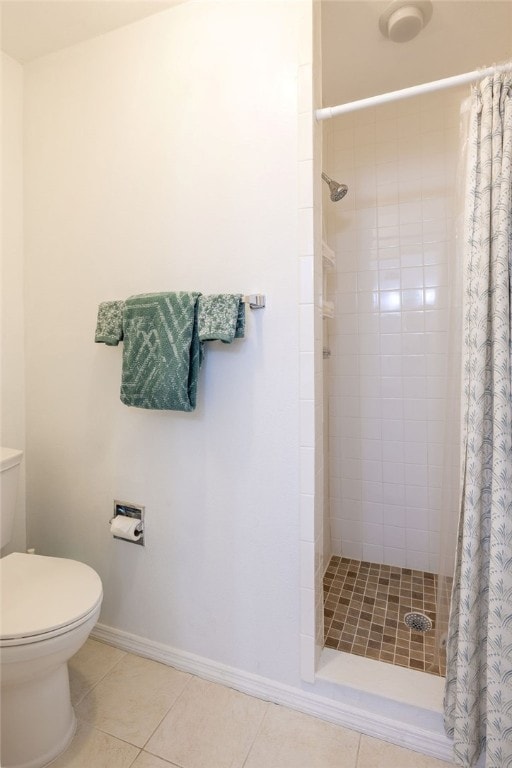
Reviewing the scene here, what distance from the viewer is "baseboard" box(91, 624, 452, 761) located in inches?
44.9

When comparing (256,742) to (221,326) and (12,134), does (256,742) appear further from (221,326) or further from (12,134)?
(12,134)

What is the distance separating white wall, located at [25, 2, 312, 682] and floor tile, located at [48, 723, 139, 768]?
34 cm

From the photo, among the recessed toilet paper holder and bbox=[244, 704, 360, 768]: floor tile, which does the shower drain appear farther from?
the recessed toilet paper holder

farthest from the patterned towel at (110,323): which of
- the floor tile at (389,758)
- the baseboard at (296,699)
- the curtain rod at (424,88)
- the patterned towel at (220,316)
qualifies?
the floor tile at (389,758)

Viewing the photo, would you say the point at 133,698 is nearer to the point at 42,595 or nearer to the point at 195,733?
the point at 195,733

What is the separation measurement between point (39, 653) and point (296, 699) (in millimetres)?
842

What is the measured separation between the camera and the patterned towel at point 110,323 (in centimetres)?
138

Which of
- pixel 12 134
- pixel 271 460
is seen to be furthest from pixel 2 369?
pixel 271 460

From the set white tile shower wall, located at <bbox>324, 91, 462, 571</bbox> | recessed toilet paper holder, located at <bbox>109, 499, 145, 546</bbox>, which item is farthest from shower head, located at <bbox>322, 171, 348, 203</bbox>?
recessed toilet paper holder, located at <bbox>109, 499, 145, 546</bbox>

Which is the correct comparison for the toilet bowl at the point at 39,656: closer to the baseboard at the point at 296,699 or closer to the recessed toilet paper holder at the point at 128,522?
the recessed toilet paper holder at the point at 128,522

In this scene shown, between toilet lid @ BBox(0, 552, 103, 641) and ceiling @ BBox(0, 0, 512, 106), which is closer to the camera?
toilet lid @ BBox(0, 552, 103, 641)

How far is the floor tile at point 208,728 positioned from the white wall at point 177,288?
4.4 inches

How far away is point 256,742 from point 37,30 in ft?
8.87

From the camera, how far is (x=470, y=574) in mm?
1013
